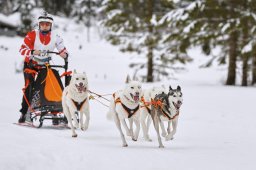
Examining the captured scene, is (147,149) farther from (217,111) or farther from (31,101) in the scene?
(217,111)

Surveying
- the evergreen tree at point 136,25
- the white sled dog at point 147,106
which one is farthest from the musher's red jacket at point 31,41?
the evergreen tree at point 136,25

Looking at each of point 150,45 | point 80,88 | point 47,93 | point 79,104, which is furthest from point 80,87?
point 150,45

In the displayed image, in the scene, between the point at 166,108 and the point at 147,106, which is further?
the point at 147,106

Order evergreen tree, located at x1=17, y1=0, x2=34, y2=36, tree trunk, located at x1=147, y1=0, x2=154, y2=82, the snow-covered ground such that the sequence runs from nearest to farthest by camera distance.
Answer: the snow-covered ground < tree trunk, located at x1=147, y1=0, x2=154, y2=82 < evergreen tree, located at x1=17, y1=0, x2=34, y2=36

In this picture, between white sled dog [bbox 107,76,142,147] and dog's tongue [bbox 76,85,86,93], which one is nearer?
white sled dog [bbox 107,76,142,147]

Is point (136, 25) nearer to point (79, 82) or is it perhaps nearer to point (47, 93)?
point (47, 93)

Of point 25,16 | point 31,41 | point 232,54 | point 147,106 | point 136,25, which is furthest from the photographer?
point 25,16

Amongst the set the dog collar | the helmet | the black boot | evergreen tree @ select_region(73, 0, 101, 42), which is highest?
evergreen tree @ select_region(73, 0, 101, 42)

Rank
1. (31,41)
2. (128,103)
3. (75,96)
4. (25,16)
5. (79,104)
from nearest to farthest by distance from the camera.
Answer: (128,103) → (75,96) → (79,104) → (31,41) → (25,16)

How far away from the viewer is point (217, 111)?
1204cm

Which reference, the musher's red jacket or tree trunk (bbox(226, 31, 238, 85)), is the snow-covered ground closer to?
the musher's red jacket

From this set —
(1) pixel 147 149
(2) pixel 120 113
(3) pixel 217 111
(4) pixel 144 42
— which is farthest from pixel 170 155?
(4) pixel 144 42

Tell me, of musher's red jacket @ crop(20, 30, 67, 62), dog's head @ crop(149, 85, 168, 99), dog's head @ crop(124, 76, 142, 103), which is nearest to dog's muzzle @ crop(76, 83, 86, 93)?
dog's head @ crop(124, 76, 142, 103)

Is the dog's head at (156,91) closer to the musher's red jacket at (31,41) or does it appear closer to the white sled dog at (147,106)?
the white sled dog at (147,106)
